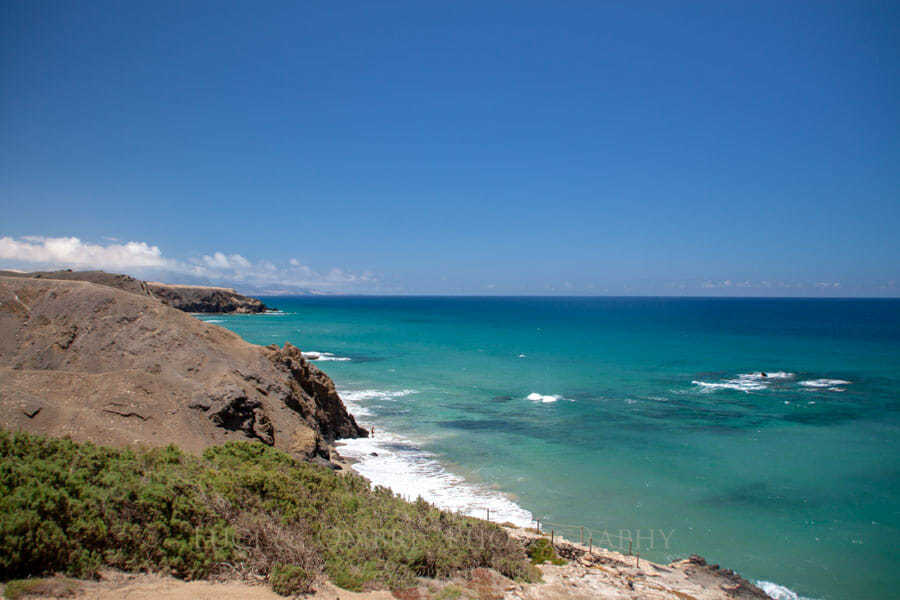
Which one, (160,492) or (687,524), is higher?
(160,492)

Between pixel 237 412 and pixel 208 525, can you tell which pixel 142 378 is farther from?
pixel 208 525

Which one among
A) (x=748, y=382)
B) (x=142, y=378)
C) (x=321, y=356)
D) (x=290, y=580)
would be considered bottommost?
(x=321, y=356)

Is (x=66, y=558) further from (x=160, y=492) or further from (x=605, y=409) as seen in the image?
(x=605, y=409)

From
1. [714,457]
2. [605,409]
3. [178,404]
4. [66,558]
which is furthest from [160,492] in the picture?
[605,409]

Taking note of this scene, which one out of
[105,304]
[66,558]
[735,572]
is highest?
[105,304]

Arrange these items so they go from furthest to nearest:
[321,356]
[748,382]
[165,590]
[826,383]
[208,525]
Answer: [321,356] → [748,382] → [826,383] → [208,525] → [165,590]

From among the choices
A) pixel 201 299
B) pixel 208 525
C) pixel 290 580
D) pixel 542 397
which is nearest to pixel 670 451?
pixel 542 397

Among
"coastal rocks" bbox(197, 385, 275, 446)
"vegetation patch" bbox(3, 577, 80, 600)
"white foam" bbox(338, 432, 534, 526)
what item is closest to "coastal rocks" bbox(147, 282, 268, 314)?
"white foam" bbox(338, 432, 534, 526)

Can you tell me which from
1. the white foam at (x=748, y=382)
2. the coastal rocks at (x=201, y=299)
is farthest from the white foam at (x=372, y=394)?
the coastal rocks at (x=201, y=299)
